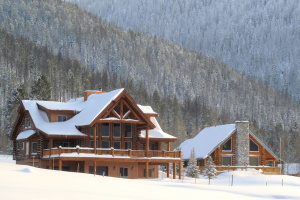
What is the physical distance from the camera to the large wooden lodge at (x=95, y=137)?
50594 mm

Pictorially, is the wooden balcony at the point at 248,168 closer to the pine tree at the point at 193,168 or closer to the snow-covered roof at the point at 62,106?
the pine tree at the point at 193,168

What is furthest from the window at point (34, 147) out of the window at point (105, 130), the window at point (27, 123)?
the window at point (105, 130)

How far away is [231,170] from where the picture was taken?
64.2 meters

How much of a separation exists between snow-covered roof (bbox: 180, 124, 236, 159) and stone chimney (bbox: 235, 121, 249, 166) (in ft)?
2.79

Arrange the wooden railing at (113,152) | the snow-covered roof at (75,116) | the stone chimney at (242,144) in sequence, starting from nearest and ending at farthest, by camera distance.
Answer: the wooden railing at (113,152) → the snow-covered roof at (75,116) → the stone chimney at (242,144)

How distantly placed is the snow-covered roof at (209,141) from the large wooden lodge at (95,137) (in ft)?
34.4

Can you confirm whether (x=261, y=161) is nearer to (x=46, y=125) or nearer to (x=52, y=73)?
(x=46, y=125)

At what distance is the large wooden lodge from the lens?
166 ft

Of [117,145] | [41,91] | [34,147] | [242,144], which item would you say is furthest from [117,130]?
[41,91]

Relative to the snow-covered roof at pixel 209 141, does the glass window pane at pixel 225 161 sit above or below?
below

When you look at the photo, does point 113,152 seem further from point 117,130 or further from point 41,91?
point 41,91

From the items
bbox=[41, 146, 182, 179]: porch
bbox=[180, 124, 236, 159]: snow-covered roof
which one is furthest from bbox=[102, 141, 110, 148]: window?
bbox=[180, 124, 236, 159]: snow-covered roof

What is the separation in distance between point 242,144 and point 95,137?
72.4ft

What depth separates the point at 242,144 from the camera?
66.1 meters
